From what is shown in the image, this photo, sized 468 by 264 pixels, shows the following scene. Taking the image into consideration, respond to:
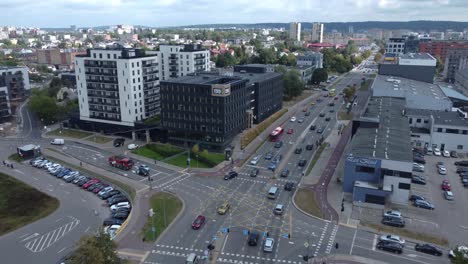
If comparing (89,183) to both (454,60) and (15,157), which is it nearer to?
(15,157)

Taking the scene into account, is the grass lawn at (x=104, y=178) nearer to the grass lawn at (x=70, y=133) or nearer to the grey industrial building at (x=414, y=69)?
the grass lawn at (x=70, y=133)

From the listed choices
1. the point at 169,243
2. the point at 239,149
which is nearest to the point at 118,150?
the point at 239,149

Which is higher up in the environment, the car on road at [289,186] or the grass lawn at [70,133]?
the grass lawn at [70,133]

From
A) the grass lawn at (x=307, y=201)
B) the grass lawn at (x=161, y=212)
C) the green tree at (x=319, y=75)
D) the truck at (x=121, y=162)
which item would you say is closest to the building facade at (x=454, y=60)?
the green tree at (x=319, y=75)

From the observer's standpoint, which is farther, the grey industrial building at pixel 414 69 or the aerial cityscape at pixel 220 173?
the grey industrial building at pixel 414 69

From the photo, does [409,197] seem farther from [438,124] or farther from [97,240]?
[97,240]
